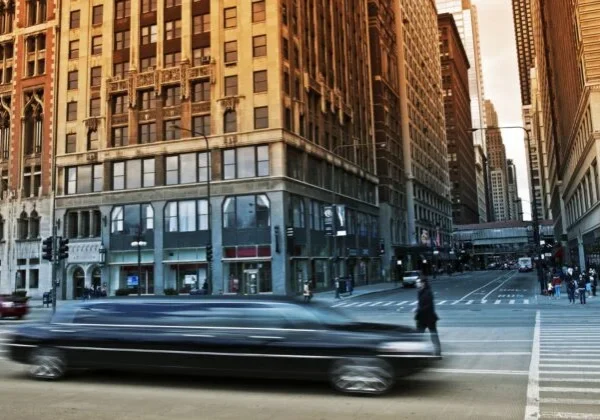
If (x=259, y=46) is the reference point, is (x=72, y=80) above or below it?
below

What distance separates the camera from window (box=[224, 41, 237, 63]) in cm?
4712

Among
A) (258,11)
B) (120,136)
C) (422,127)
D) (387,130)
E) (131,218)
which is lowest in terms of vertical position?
(131,218)

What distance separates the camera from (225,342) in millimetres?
9359

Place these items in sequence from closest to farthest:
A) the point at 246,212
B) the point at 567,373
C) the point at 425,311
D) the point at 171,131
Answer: the point at 567,373 < the point at 425,311 < the point at 246,212 < the point at 171,131

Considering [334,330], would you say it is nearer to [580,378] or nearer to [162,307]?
[162,307]

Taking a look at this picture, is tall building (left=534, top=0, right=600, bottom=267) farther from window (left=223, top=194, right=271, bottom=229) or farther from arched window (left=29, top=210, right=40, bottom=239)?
arched window (left=29, top=210, right=40, bottom=239)

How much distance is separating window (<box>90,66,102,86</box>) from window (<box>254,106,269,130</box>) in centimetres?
1631

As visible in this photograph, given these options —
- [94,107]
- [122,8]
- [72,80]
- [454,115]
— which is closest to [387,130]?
[122,8]

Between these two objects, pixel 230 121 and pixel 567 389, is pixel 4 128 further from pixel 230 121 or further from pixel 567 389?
pixel 567 389

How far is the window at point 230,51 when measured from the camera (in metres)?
47.1

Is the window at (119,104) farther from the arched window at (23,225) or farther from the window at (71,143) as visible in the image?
the arched window at (23,225)

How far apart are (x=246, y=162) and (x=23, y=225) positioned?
24484 millimetres

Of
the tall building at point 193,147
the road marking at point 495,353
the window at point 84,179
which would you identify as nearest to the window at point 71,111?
the tall building at point 193,147

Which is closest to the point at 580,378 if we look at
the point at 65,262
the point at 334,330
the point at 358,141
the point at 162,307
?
the point at 334,330
